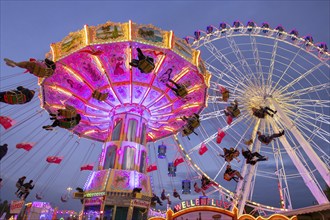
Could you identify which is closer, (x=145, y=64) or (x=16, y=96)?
(x=16, y=96)

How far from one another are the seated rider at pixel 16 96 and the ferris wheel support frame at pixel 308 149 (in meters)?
16.7

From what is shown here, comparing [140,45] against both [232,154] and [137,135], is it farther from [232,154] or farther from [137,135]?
[232,154]

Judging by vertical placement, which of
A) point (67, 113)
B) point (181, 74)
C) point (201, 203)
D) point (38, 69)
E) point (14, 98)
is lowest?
point (201, 203)

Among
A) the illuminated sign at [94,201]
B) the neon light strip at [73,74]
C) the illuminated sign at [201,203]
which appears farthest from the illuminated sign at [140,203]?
the neon light strip at [73,74]

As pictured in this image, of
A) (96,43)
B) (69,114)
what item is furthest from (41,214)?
(96,43)

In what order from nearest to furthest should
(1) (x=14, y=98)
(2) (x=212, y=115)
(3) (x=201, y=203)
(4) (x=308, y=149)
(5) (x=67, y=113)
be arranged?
(3) (x=201, y=203) < (1) (x=14, y=98) < (5) (x=67, y=113) < (4) (x=308, y=149) < (2) (x=212, y=115)

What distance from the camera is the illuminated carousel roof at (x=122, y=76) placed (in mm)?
16359

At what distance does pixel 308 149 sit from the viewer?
64.1ft

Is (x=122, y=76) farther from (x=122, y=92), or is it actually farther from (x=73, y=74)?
(x=73, y=74)

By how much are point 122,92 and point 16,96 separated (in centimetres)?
750

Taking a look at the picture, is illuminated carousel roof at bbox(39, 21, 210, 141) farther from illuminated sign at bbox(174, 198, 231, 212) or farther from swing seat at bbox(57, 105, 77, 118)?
illuminated sign at bbox(174, 198, 231, 212)

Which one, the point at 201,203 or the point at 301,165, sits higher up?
the point at 301,165

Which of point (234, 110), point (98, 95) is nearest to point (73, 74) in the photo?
point (98, 95)

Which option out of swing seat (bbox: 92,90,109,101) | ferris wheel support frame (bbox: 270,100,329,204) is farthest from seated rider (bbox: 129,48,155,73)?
ferris wheel support frame (bbox: 270,100,329,204)
